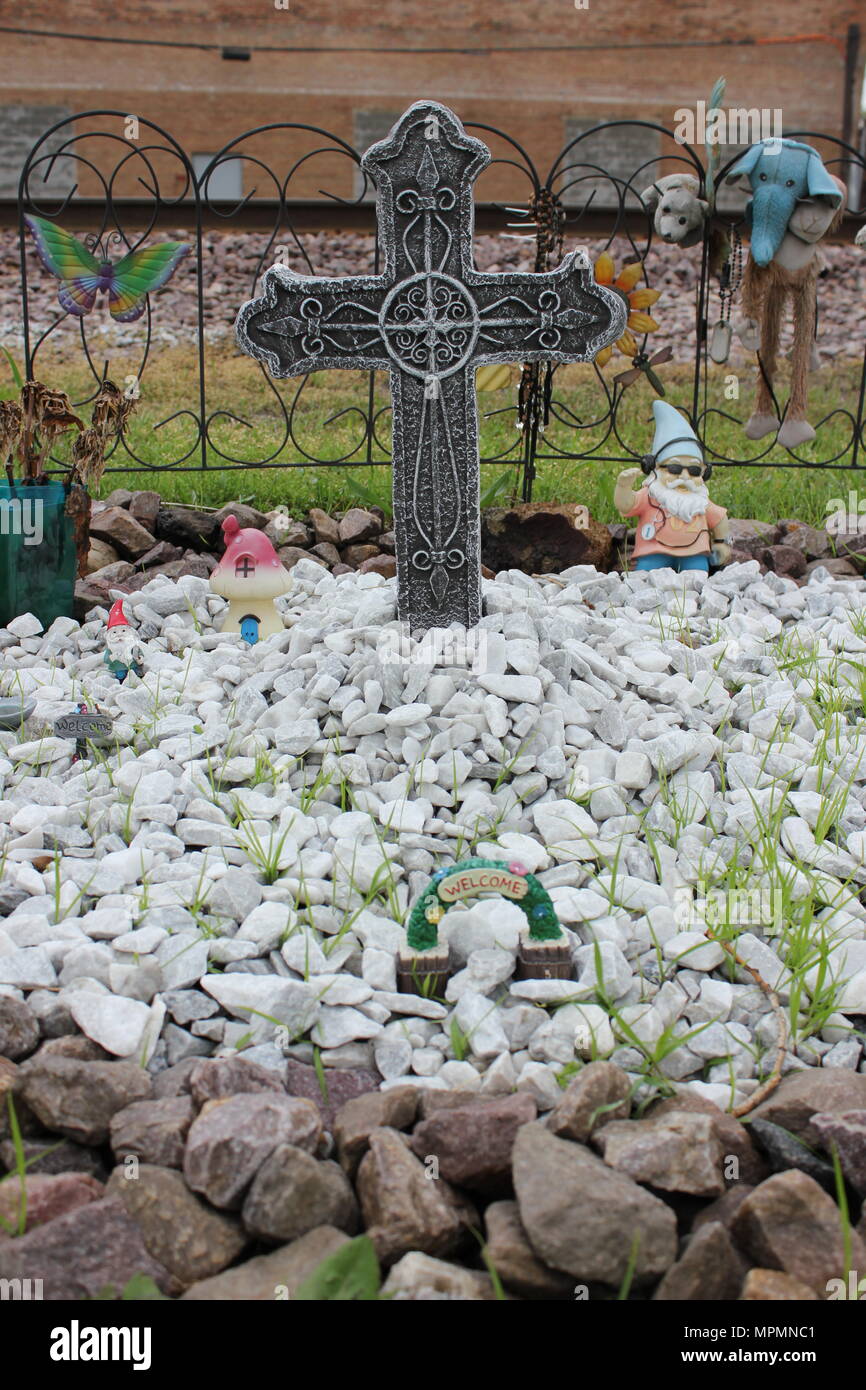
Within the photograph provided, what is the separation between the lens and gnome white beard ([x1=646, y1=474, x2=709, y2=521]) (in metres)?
3.98

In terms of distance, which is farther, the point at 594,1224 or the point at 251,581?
the point at 251,581

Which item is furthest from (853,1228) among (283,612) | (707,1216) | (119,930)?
(283,612)

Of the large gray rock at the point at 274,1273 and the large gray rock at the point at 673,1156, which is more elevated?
the large gray rock at the point at 673,1156

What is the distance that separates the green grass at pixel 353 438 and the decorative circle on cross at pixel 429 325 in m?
1.51

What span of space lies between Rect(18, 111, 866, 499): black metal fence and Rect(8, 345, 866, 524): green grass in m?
0.03

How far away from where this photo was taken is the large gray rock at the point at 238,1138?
1.54 metres

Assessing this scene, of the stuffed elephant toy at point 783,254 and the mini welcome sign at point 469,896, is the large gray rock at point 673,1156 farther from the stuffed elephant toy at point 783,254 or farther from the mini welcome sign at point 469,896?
the stuffed elephant toy at point 783,254

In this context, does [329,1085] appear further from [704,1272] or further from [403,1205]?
[704,1272]

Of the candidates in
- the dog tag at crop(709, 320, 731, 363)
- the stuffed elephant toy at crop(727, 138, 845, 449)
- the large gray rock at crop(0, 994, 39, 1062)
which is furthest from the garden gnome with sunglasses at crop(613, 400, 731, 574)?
the large gray rock at crop(0, 994, 39, 1062)

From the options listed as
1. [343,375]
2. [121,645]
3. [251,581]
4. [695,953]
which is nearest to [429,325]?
[251,581]

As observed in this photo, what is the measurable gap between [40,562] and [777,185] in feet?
9.64

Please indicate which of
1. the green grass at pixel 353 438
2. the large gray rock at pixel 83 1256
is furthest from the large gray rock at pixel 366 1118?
the green grass at pixel 353 438

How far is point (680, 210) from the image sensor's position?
456 cm

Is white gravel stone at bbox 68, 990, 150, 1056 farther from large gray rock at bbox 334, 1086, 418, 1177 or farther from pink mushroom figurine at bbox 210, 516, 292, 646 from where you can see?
Answer: pink mushroom figurine at bbox 210, 516, 292, 646
